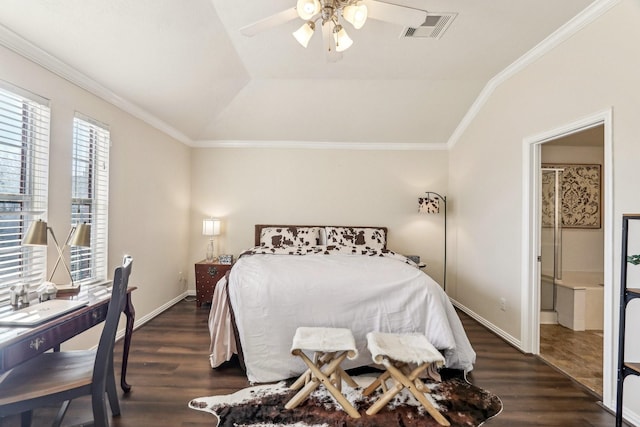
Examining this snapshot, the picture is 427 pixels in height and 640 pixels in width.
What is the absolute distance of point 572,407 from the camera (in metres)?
2.07

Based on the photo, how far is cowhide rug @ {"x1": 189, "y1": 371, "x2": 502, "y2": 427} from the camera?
187 centimetres

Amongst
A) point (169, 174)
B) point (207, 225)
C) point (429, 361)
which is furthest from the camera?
point (207, 225)

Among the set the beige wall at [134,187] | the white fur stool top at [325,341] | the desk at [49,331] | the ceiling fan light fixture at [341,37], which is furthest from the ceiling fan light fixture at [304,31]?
the desk at [49,331]

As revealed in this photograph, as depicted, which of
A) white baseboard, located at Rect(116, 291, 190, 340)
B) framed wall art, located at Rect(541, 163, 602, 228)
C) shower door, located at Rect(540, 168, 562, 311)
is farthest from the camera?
framed wall art, located at Rect(541, 163, 602, 228)

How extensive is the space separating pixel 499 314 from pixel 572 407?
1281 millimetres

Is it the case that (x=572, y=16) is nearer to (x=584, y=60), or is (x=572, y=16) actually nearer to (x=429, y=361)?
(x=584, y=60)

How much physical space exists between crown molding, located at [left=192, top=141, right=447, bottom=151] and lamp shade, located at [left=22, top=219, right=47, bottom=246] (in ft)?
10.3

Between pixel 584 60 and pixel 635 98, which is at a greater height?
pixel 584 60

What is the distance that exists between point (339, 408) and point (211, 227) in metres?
3.25

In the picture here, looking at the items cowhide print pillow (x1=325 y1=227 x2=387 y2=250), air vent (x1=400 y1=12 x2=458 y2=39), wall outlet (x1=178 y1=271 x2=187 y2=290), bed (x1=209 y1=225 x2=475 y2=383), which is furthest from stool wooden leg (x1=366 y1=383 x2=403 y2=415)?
wall outlet (x1=178 y1=271 x2=187 y2=290)

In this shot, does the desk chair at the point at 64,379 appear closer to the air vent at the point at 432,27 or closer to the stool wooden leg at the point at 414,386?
the stool wooden leg at the point at 414,386

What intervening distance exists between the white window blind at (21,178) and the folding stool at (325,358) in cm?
197

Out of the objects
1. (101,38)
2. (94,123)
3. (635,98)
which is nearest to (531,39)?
(635,98)

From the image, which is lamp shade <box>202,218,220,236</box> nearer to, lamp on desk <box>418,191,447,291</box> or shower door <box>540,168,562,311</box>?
lamp on desk <box>418,191,447,291</box>
